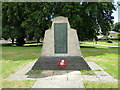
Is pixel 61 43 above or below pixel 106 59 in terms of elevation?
above

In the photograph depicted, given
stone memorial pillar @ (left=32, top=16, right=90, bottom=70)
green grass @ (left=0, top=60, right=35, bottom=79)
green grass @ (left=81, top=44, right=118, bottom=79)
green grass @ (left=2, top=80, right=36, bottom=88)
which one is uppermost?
stone memorial pillar @ (left=32, top=16, right=90, bottom=70)

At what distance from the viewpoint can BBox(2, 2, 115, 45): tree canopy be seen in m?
22.1

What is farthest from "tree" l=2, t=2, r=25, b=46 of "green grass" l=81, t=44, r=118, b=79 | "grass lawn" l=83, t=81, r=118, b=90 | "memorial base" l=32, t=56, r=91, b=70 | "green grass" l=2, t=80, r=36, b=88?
"grass lawn" l=83, t=81, r=118, b=90

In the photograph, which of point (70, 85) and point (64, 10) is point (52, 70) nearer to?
point (70, 85)

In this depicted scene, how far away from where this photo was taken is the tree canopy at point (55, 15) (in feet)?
72.4

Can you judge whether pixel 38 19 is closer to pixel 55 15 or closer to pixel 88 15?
pixel 55 15

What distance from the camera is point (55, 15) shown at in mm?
22281

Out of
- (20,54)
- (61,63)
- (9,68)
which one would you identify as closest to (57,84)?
(61,63)

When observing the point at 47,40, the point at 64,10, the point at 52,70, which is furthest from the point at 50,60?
the point at 64,10

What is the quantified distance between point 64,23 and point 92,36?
63.8 feet

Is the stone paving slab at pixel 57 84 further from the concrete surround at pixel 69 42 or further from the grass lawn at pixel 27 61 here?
the concrete surround at pixel 69 42

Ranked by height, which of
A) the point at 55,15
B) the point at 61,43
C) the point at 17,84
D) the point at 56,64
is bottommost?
the point at 17,84

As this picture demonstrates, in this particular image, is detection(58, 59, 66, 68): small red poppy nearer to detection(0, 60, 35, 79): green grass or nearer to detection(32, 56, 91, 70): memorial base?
detection(32, 56, 91, 70): memorial base

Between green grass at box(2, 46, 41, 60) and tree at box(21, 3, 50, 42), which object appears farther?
tree at box(21, 3, 50, 42)
